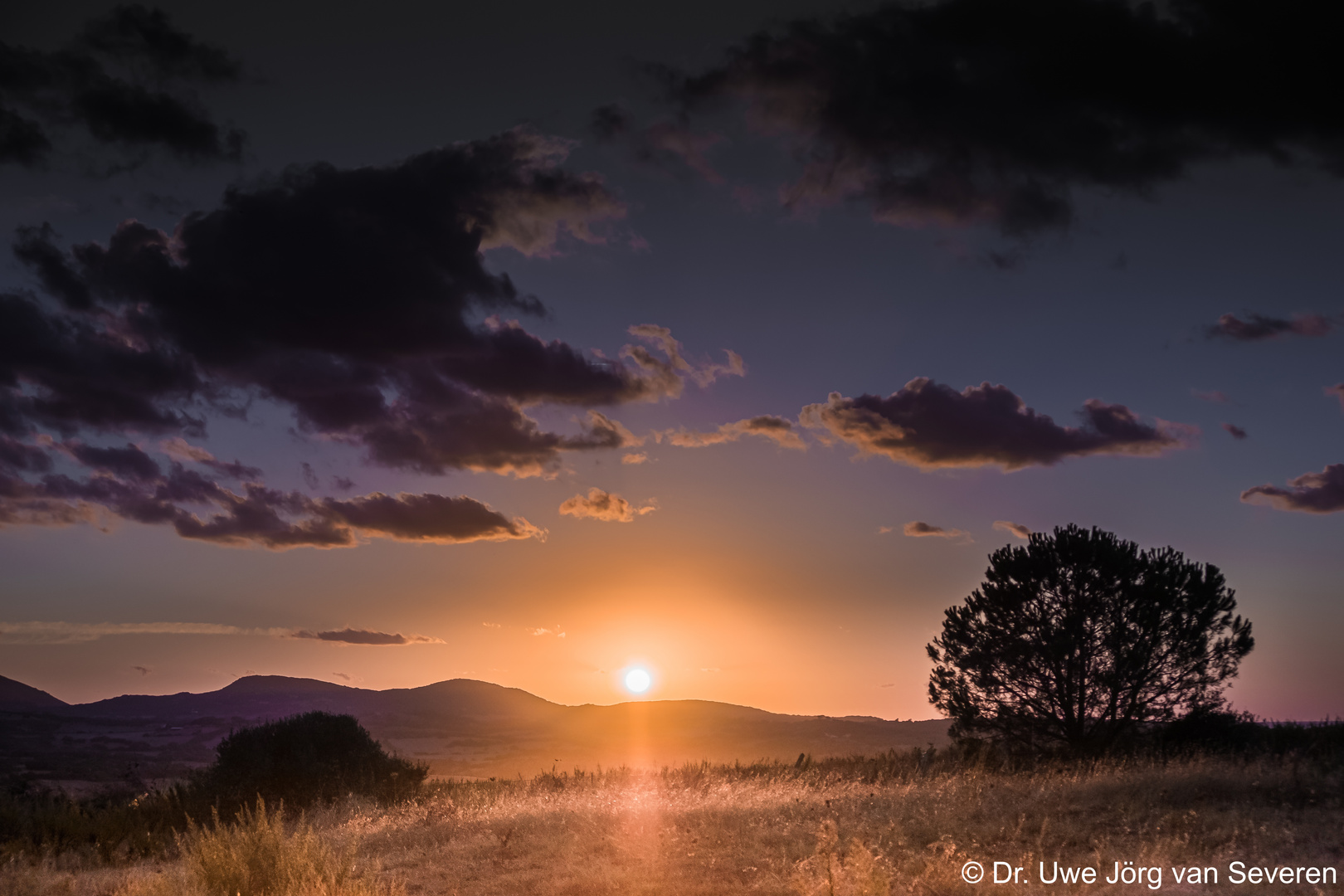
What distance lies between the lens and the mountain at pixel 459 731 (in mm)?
82188

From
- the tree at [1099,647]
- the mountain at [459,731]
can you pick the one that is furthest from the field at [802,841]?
the mountain at [459,731]

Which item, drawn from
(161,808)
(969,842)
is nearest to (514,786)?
(161,808)

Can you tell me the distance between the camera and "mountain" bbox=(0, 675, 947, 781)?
82.2m

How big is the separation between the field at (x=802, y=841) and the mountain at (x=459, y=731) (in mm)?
40061

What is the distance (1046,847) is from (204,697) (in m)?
211

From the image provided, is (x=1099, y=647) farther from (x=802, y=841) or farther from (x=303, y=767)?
(x=303, y=767)

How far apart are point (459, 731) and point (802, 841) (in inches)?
5830

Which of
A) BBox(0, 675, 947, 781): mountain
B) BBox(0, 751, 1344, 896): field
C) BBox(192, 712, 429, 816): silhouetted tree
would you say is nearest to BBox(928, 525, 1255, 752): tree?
BBox(0, 751, 1344, 896): field

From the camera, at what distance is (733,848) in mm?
12117

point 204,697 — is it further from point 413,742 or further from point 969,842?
point 969,842

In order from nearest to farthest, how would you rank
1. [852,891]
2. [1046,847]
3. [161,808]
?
[852,891] < [1046,847] < [161,808]

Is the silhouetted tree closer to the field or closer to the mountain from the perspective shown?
the field

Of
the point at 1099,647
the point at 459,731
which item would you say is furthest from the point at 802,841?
the point at 459,731

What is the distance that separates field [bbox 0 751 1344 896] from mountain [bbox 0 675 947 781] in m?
40.1
